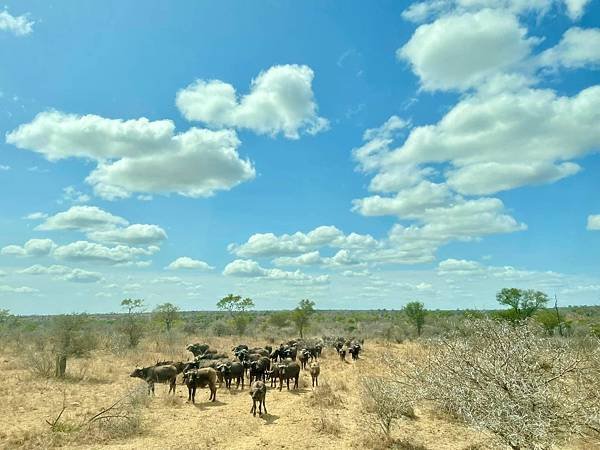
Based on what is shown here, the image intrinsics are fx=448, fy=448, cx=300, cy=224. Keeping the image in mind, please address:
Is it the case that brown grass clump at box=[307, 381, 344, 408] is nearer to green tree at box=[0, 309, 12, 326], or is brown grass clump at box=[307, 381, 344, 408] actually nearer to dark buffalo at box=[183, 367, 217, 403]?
dark buffalo at box=[183, 367, 217, 403]

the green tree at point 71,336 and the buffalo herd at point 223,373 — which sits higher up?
the green tree at point 71,336

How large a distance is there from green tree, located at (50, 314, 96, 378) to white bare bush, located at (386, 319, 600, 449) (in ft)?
79.9

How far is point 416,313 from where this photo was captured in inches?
2430

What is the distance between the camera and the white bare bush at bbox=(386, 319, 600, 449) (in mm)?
9055

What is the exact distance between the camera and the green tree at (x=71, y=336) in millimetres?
27969

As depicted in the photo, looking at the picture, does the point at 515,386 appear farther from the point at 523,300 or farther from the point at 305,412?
the point at 523,300

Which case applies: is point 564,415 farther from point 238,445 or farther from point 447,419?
point 238,445

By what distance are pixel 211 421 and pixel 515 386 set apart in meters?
11.5

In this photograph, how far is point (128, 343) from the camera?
3888 centimetres

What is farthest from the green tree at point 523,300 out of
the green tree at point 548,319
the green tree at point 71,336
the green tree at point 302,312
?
the green tree at point 71,336

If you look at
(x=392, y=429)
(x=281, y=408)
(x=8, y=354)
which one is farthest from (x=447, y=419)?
(x=8, y=354)

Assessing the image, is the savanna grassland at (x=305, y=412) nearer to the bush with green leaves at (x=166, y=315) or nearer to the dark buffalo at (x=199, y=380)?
the dark buffalo at (x=199, y=380)

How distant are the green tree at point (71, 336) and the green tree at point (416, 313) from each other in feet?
143

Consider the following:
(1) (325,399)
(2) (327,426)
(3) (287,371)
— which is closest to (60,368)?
(3) (287,371)
